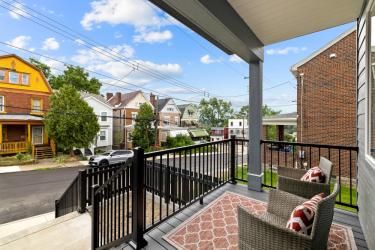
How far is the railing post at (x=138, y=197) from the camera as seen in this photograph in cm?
188

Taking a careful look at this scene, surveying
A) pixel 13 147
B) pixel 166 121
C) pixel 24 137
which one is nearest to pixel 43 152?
pixel 13 147

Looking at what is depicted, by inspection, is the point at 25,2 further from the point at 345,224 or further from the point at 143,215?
the point at 345,224

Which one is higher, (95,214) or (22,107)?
(22,107)

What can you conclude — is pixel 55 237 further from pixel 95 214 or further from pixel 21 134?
pixel 21 134

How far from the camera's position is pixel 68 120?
12.4 meters

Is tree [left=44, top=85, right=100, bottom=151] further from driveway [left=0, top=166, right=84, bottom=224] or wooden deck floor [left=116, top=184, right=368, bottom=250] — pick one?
wooden deck floor [left=116, top=184, right=368, bottom=250]

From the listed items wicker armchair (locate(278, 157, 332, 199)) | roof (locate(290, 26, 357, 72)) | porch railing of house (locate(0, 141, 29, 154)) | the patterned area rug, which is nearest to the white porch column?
the patterned area rug

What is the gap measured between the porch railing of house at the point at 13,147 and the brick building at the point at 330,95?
54.0 feet

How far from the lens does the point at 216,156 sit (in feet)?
12.4

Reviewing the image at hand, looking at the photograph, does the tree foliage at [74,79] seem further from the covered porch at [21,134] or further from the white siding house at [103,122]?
the covered porch at [21,134]

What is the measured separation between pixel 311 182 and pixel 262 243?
1042 millimetres

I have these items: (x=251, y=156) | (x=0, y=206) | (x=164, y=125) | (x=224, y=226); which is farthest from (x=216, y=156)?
(x=164, y=125)

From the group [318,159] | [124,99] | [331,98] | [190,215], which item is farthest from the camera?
[124,99]

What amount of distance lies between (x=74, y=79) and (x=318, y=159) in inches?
855
